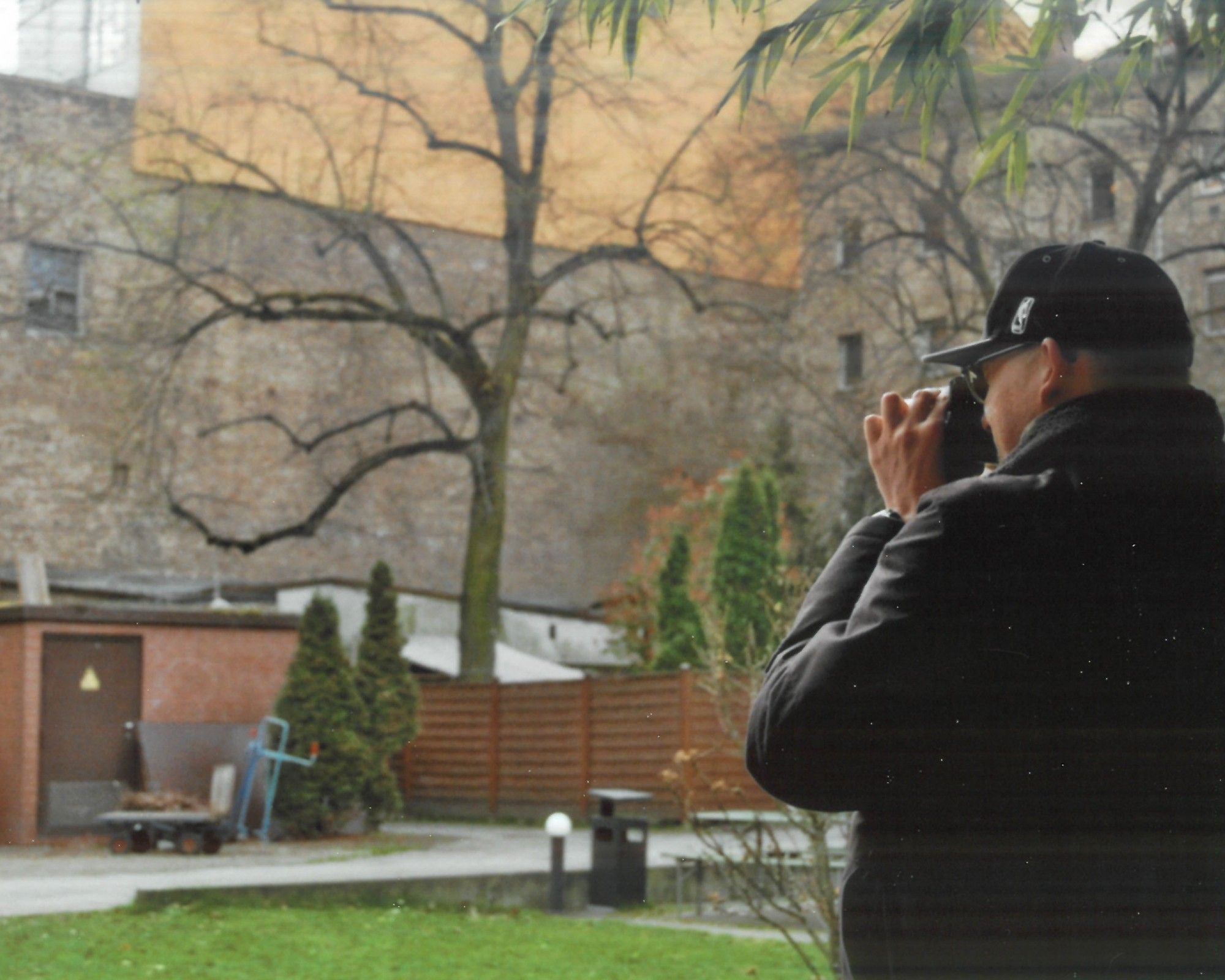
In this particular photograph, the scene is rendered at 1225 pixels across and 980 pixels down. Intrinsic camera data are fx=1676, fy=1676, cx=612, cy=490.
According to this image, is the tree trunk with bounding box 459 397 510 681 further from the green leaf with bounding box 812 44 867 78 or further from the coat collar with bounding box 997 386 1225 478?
the coat collar with bounding box 997 386 1225 478

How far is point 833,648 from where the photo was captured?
1516 millimetres

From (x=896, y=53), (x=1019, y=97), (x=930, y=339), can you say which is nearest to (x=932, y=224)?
(x=930, y=339)

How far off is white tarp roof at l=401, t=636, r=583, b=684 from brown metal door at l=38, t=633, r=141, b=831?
7.21m

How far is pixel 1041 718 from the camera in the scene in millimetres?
1572

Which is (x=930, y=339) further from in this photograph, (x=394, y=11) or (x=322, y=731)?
(x=322, y=731)

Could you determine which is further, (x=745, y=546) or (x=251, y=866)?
(x=745, y=546)

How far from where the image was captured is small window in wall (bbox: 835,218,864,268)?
15.4 meters

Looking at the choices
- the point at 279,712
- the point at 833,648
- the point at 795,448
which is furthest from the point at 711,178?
the point at 833,648

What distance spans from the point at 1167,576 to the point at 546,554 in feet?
90.0

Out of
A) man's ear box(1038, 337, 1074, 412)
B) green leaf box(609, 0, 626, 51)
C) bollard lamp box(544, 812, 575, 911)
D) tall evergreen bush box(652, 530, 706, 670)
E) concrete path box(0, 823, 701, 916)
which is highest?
green leaf box(609, 0, 626, 51)

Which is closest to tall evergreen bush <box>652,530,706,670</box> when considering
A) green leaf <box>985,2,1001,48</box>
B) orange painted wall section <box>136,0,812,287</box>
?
orange painted wall section <box>136,0,812,287</box>

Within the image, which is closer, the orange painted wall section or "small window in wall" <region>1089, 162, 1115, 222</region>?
the orange painted wall section

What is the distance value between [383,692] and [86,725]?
112 inches

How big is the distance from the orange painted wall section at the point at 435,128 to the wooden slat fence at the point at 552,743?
4625 millimetres
